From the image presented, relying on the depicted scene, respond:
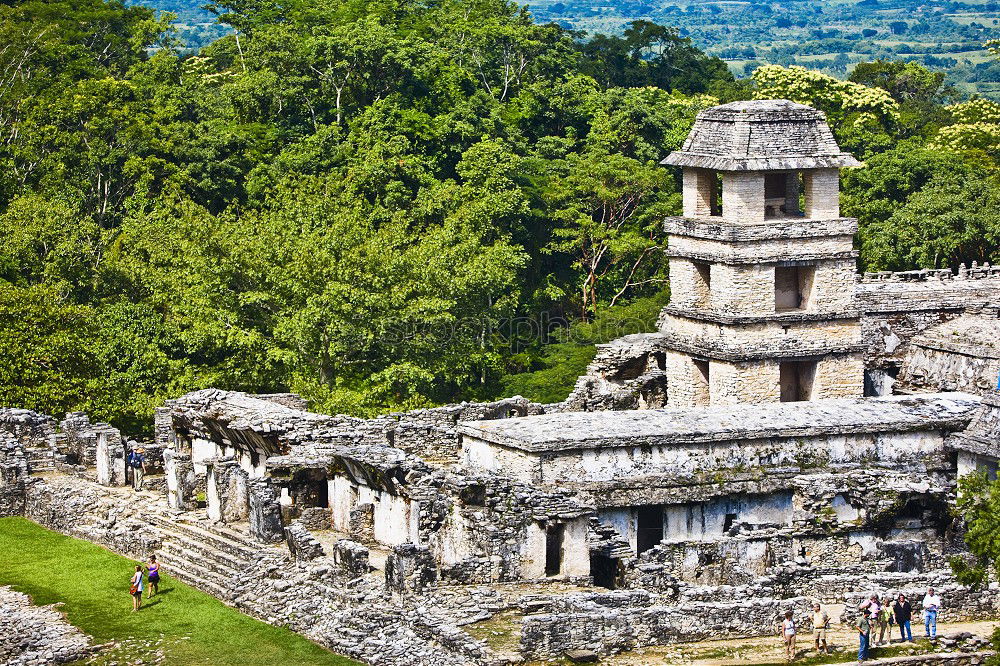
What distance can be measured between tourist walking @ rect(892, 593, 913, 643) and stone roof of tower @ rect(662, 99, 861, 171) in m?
16.3

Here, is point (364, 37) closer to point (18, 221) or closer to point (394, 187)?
point (394, 187)

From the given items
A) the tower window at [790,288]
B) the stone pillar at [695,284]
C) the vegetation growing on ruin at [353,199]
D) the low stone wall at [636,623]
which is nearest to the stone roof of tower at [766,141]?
the stone pillar at [695,284]

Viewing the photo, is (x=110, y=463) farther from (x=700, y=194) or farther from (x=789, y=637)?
(x=789, y=637)

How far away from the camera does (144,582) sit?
151 feet

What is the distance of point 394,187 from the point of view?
79562mm

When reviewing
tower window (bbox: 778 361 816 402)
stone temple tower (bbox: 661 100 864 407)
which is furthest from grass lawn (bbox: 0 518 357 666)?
tower window (bbox: 778 361 816 402)

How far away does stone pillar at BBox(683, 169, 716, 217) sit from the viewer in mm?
57094

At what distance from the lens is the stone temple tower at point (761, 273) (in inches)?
2175

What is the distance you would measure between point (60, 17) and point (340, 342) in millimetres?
43660

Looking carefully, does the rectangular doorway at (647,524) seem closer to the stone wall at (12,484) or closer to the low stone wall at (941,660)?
the low stone wall at (941,660)

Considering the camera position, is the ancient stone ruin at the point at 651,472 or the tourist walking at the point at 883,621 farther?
the ancient stone ruin at the point at 651,472

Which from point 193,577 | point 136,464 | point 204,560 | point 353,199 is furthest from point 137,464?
point 353,199

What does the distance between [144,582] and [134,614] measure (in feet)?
5.27

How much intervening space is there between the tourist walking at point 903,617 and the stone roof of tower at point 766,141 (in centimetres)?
1630
